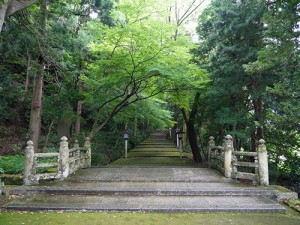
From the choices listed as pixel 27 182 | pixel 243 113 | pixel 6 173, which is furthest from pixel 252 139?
pixel 6 173

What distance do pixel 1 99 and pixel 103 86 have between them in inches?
294

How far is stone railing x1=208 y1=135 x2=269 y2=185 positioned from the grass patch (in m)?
1.96

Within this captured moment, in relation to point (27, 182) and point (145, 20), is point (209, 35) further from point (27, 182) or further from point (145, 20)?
point (27, 182)

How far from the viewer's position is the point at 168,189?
7.25 meters

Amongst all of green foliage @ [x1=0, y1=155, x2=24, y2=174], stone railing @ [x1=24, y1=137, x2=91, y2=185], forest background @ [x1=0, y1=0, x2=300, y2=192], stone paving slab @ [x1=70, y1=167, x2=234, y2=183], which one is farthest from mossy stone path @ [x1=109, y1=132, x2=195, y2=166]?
green foliage @ [x1=0, y1=155, x2=24, y2=174]

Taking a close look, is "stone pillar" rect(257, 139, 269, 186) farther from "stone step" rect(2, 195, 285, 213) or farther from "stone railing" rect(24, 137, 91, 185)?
"stone railing" rect(24, 137, 91, 185)

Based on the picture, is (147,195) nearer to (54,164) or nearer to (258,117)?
(54,164)

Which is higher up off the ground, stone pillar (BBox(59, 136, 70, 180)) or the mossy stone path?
stone pillar (BBox(59, 136, 70, 180))

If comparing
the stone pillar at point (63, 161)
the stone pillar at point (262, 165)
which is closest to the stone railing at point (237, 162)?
the stone pillar at point (262, 165)

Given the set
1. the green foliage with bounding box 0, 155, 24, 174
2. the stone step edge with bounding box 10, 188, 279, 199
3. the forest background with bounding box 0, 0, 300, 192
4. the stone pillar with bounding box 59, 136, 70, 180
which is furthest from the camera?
the green foliage with bounding box 0, 155, 24, 174

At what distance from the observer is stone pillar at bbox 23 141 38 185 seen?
302 inches

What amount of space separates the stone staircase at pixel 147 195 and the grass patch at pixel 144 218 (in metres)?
0.20

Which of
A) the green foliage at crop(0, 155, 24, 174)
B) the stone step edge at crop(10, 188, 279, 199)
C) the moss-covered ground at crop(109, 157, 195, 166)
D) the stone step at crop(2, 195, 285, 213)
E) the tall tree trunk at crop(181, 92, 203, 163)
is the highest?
the tall tree trunk at crop(181, 92, 203, 163)

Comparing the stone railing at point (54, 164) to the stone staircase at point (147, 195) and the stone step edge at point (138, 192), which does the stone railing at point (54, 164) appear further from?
the stone step edge at point (138, 192)
